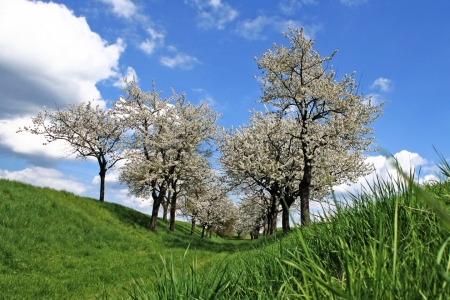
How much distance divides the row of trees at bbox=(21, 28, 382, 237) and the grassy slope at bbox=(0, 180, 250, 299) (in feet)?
21.8

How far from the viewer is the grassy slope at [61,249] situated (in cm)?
983

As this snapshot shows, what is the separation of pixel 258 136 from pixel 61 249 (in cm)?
1872

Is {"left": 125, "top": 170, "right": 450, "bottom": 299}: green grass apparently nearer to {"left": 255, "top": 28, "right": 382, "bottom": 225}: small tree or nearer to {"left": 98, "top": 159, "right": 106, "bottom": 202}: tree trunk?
{"left": 255, "top": 28, "right": 382, "bottom": 225}: small tree

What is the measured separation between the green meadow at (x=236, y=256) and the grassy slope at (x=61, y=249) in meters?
0.05

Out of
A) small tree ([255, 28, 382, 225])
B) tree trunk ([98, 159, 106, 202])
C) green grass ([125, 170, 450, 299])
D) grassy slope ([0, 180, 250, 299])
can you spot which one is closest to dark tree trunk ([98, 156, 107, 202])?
tree trunk ([98, 159, 106, 202])

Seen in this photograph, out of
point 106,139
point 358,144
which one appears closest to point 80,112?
point 106,139

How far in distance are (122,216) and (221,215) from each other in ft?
106

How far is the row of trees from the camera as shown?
Result: 20.8 m

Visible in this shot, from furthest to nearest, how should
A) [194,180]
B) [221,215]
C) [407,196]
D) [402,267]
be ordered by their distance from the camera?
[221,215] < [194,180] < [407,196] < [402,267]

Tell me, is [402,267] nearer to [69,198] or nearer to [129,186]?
[69,198]

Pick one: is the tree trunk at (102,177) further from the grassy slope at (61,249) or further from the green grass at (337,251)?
the green grass at (337,251)

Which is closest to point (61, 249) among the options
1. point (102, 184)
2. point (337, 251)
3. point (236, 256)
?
point (236, 256)

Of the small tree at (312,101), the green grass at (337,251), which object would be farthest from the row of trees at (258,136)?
the green grass at (337,251)

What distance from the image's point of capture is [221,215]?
5697cm
